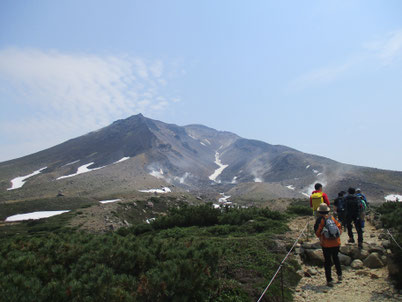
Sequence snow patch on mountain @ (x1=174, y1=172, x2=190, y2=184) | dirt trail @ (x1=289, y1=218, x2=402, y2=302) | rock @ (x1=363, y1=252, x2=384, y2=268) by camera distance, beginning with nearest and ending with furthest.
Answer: dirt trail @ (x1=289, y1=218, x2=402, y2=302), rock @ (x1=363, y1=252, x2=384, y2=268), snow patch on mountain @ (x1=174, y1=172, x2=190, y2=184)

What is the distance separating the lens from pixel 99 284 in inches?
175

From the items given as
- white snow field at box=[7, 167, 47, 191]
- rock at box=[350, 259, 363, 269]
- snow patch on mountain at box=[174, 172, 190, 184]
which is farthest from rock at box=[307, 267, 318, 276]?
snow patch on mountain at box=[174, 172, 190, 184]

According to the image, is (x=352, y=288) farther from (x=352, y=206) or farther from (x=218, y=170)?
(x=218, y=170)

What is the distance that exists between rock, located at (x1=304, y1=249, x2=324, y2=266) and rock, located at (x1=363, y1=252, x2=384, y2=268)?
1131 mm

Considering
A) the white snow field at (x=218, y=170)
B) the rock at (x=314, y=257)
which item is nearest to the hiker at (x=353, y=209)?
the rock at (x=314, y=257)

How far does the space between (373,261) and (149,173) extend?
9391 centimetres

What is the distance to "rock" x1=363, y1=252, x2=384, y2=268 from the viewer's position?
24.9 ft

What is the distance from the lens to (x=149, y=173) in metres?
98.6

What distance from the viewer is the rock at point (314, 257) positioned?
833cm

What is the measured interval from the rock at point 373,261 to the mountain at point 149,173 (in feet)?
204

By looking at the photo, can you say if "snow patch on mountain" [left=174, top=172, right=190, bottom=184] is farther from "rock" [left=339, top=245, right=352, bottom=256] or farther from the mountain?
"rock" [left=339, top=245, right=352, bottom=256]

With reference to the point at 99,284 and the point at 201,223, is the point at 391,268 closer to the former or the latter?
the point at 99,284

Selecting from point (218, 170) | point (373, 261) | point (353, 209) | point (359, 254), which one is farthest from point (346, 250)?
point (218, 170)

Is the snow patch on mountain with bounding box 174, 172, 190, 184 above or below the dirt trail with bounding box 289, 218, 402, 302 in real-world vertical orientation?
below
